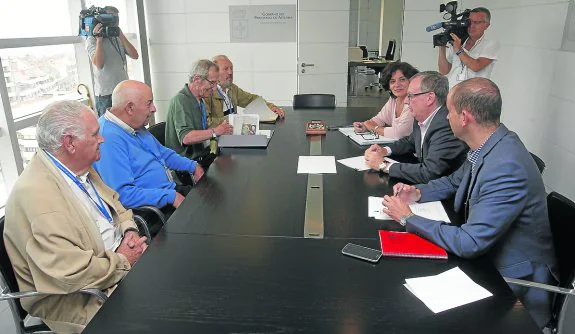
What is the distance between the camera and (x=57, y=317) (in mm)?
1499

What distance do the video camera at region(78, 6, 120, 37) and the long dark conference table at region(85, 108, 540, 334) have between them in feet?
8.54

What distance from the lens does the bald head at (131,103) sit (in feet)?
7.43

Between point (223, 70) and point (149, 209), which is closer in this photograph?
point (149, 209)

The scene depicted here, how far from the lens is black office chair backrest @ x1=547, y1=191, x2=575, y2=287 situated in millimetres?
1545

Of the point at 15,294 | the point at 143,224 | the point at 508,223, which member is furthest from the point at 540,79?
the point at 15,294

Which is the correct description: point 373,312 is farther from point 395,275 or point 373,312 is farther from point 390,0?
point 390,0

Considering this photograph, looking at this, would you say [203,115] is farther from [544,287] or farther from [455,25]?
[544,287]

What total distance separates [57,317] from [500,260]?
5.39 ft

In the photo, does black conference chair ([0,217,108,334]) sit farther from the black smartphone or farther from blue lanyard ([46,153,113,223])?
the black smartphone

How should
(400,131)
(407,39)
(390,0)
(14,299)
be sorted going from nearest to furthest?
(14,299)
(400,131)
(407,39)
(390,0)

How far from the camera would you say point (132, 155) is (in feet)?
7.55

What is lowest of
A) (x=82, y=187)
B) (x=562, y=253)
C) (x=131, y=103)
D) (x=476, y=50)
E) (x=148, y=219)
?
(x=148, y=219)

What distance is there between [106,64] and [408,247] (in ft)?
12.1

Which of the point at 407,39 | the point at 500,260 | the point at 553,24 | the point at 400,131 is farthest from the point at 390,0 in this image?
the point at 500,260
